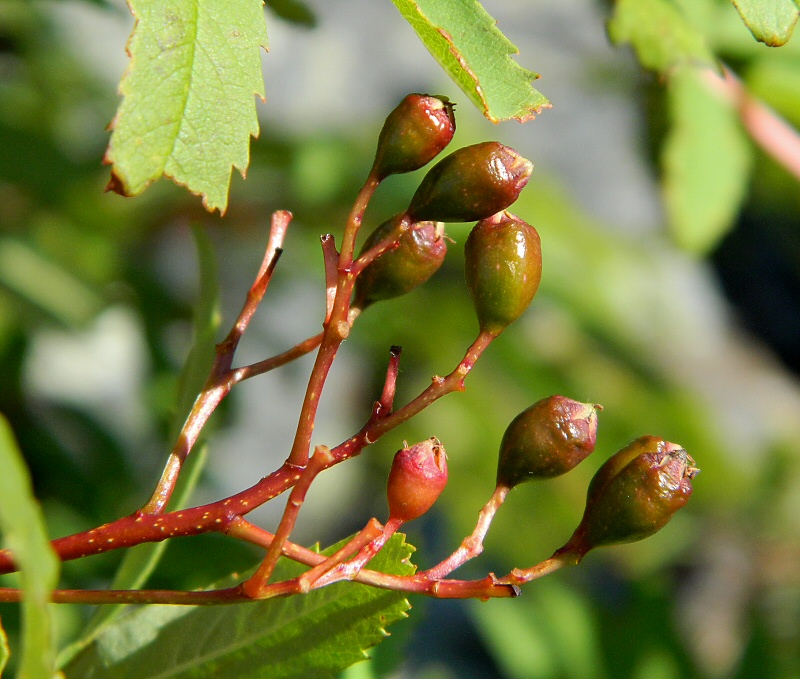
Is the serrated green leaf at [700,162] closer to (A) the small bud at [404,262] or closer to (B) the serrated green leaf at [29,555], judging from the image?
(A) the small bud at [404,262]

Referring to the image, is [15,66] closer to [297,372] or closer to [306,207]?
[306,207]

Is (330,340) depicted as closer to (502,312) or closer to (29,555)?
(502,312)

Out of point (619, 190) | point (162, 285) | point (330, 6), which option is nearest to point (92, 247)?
point (162, 285)

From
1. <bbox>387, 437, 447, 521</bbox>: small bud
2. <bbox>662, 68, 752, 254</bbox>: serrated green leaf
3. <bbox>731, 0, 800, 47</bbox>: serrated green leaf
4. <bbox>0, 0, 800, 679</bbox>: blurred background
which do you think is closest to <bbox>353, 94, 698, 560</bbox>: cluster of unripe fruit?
<bbox>387, 437, 447, 521</bbox>: small bud

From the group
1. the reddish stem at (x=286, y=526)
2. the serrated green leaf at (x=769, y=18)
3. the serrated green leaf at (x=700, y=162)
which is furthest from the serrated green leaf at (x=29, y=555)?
the serrated green leaf at (x=700, y=162)

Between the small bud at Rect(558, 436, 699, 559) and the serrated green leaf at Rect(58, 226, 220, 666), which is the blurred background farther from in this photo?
the small bud at Rect(558, 436, 699, 559)

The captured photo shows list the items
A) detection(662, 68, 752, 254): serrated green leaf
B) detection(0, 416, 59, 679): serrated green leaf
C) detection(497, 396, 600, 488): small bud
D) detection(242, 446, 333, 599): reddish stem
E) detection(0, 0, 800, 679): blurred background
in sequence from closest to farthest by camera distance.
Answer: detection(0, 416, 59, 679): serrated green leaf
detection(242, 446, 333, 599): reddish stem
detection(497, 396, 600, 488): small bud
detection(662, 68, 752, 254): serrated green leaf
detection(0, 0, 800, 679): blurred background

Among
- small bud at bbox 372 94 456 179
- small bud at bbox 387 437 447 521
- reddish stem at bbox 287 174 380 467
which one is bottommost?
small bud at bbox 387 437 447 521
